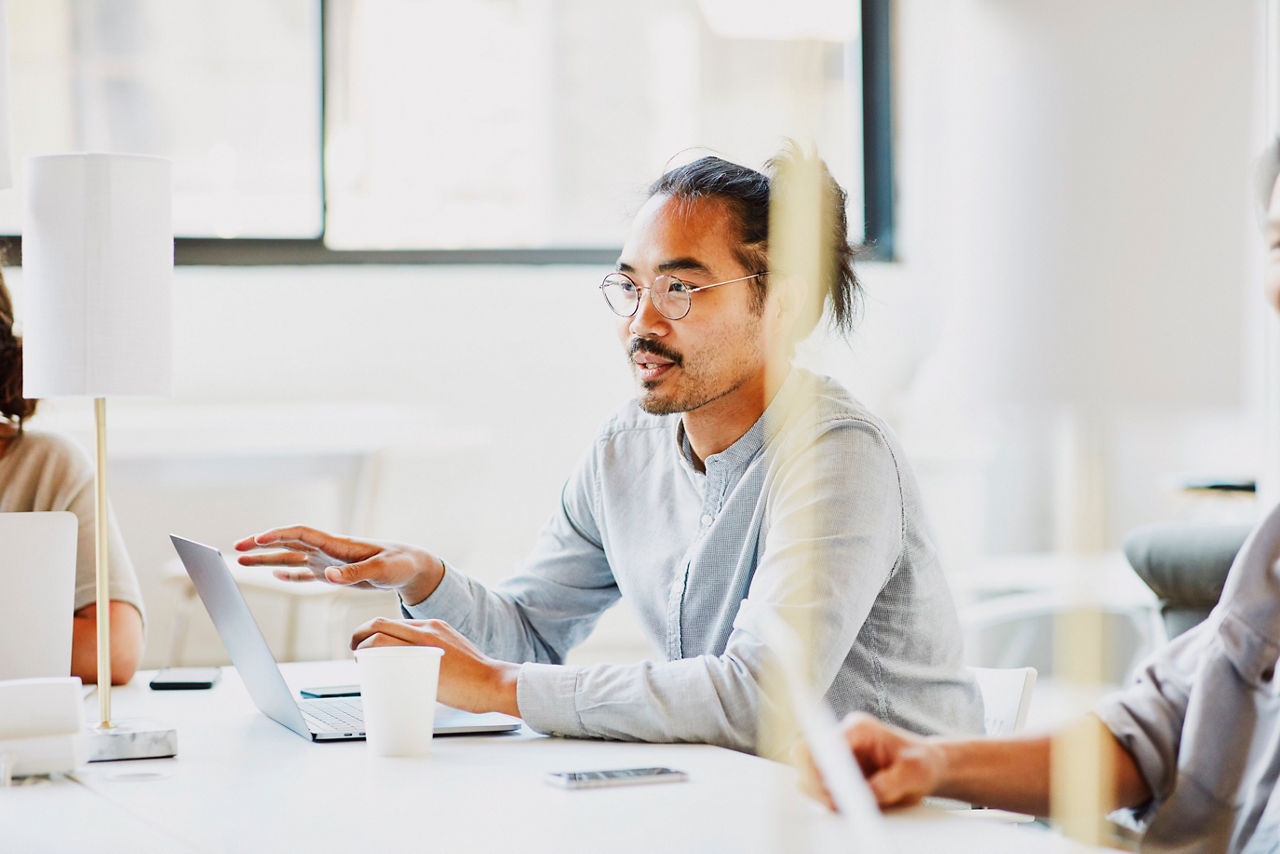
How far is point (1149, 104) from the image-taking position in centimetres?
39

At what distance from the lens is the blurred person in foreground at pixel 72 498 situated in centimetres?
161

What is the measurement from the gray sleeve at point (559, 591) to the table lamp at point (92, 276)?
0.51 m

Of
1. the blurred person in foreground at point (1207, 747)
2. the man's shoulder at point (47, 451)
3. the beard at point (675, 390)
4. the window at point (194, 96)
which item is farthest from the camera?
the window at point (194, 96)

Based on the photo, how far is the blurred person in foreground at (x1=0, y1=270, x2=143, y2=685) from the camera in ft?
5.27

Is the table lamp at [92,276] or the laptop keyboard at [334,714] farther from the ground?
the table lamp at [92,276]

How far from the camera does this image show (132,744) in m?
1.18

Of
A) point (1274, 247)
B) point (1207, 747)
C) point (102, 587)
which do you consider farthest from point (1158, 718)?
point (102, 587)

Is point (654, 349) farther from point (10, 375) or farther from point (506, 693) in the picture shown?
point (10, 375)

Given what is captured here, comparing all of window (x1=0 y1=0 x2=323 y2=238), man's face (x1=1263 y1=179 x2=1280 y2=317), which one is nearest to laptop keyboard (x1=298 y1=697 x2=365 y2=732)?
man's face (x1=1263 y1=179 x2=1280 y2=317)

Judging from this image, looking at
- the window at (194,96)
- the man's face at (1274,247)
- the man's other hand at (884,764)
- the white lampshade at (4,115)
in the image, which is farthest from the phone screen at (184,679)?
the window at (194,96)

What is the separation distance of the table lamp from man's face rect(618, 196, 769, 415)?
57cm

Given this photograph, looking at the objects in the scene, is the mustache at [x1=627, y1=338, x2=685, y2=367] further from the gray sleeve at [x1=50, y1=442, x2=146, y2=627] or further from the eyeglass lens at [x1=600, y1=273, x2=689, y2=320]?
the gray sleeve at [x1=50, y1=442, x2=146, y2=627]

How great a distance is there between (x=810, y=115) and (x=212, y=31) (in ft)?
11.3

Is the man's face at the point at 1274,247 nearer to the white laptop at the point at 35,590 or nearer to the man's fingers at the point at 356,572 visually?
the man's fingers at the point at 356,572
